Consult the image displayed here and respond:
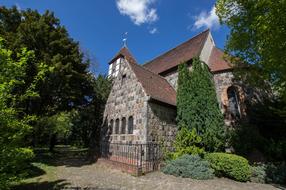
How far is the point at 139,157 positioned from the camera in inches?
464

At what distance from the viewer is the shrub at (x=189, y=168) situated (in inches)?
404

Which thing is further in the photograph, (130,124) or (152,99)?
(130,124)

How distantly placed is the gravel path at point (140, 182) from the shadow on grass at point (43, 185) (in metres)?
0.28

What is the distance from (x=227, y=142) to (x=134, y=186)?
813 centimetres

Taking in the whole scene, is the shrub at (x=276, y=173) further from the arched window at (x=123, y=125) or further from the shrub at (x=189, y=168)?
the arched window at (x=123, y=125)

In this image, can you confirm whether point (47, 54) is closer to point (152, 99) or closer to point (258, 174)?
point (152, 99)

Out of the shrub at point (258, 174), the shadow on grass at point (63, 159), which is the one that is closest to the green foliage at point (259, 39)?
the shrub at point (258, 174)

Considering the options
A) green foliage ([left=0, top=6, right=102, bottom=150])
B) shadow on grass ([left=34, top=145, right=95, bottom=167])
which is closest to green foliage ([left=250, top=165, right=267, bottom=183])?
shadow on grass ([left=34, top=145, right=95, bottom=167])

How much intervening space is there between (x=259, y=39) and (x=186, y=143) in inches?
271

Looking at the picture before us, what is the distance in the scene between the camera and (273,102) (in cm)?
1669

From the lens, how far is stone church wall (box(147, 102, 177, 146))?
1290 centimetres

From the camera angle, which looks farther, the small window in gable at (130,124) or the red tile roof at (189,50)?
the red tile roof at (189,50)

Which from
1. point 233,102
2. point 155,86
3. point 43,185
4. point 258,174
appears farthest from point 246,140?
point 43,185

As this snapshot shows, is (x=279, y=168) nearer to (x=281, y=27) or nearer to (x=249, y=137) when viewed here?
(x=249, y=137)
